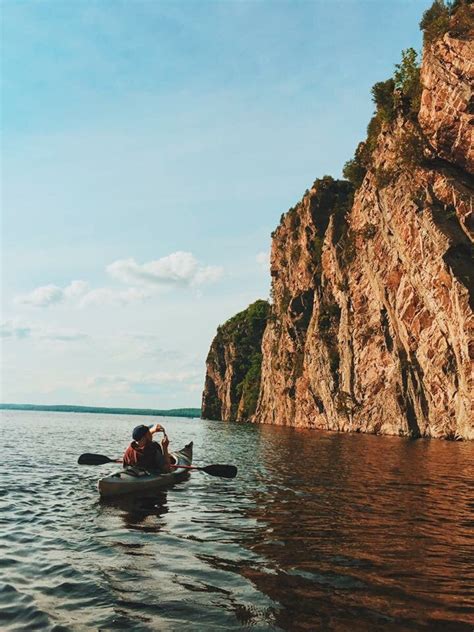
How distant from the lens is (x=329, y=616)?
21.5ft

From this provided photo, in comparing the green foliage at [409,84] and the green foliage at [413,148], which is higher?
the green foliage at [409,84]

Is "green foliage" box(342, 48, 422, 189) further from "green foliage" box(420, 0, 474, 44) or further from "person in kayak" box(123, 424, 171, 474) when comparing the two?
"person in kayak" box(123, 424, 171, 474)

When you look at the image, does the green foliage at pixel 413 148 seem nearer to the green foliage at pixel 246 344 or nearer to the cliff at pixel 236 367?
the cliff at pixel 236 367

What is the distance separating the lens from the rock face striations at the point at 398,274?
45.3 meters

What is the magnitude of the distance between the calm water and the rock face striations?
1207 inches

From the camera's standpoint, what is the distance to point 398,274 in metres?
55.2

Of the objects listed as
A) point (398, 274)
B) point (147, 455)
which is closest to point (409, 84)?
point (398, 274)

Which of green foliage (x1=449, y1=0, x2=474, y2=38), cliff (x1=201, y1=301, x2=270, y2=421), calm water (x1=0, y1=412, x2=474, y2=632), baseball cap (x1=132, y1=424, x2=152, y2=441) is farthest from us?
cliff (x1=201, y1=301, x2=270, y2=421)

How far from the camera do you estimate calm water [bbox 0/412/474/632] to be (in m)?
6.57

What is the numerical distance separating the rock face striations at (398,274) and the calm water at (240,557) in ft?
101

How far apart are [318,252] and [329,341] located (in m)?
17.9

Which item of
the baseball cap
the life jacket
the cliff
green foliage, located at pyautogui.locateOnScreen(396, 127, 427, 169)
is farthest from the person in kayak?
the cliff

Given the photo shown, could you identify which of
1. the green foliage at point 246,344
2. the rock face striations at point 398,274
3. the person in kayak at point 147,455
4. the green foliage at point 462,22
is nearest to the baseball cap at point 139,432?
the person in kayak at point 147,455

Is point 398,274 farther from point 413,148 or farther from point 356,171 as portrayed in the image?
point 356,171
